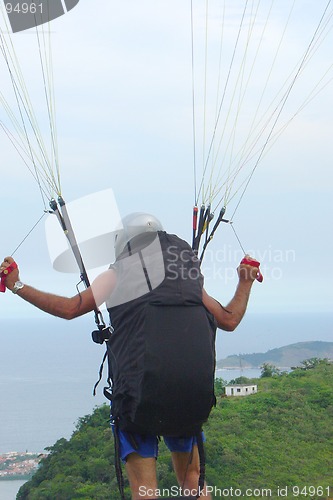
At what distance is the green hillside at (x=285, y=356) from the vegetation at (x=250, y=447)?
9350 mm

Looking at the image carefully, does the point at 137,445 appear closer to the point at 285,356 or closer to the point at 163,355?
the point at 163,355

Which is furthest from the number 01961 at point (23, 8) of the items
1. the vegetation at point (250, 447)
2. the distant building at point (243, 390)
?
the distant building at point (243, 390)

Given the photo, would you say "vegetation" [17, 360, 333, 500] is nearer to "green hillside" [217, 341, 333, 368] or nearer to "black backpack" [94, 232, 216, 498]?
"green hillside" [217, 341, 333, 368]

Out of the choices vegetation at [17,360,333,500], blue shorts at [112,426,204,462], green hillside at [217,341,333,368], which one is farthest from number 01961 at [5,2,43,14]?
green hillside at [217,341,333,368]

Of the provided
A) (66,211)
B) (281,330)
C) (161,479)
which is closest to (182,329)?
(66,211)

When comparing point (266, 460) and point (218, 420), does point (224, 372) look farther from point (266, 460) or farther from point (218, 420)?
point (266, 460)

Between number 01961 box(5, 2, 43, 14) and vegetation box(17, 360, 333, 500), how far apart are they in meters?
17.1

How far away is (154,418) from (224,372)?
133ft

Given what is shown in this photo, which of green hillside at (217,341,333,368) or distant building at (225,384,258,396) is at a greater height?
green hillside at (217,341,333,368)

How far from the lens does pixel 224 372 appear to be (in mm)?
45000

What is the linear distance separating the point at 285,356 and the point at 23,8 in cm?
4314

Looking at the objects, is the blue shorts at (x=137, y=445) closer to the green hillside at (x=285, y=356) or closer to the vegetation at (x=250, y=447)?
the vegetation at (x=250, y=447)

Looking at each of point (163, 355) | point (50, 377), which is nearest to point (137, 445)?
point (163, 355)

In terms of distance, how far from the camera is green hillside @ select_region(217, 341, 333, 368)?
143 ft
